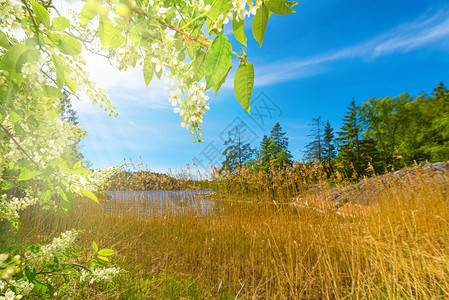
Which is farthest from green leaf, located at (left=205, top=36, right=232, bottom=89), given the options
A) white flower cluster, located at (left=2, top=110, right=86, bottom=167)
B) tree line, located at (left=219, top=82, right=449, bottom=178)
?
tree line, located at (left=219, top=82, right=449, bottom=178)

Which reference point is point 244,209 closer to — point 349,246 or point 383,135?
point 349,246

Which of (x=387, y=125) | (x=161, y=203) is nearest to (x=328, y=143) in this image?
(x=387, y=125)

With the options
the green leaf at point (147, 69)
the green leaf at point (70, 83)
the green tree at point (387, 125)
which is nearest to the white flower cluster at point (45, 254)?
the green leaf at point (70, 83)

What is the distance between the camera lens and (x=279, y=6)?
369 millimetres

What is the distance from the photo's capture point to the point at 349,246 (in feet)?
8.11

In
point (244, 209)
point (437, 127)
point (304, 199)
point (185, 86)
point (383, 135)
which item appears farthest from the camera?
point (383, 135)

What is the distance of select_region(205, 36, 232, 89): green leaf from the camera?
387 mm

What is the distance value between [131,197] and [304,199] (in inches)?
137

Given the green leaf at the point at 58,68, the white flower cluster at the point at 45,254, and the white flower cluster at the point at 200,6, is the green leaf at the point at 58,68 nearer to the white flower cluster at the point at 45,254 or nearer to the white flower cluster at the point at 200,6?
the white flower cluster at the point at 200,6

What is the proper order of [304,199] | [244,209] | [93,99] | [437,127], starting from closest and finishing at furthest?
[93,99] → [304,199] → [244,209] → [437,127]

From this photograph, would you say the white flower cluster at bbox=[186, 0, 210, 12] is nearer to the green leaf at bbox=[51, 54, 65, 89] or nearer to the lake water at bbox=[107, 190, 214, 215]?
the green leaf at bbox=[51, 54, 65, 89]

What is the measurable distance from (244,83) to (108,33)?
1.02ft

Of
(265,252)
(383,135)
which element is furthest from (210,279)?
(383,135)

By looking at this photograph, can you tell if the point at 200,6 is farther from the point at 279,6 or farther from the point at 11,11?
the point at 11,11
